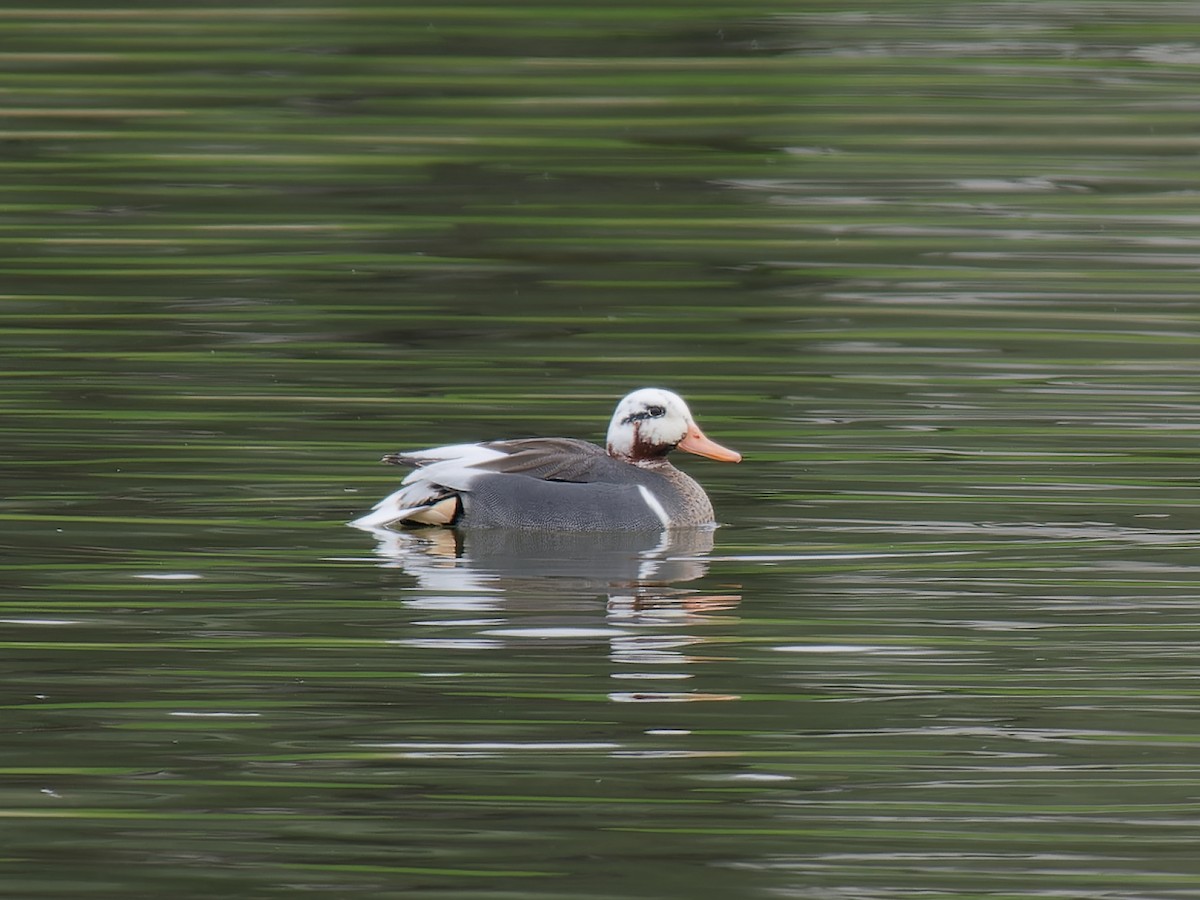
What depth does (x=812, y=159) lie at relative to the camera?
16.4m

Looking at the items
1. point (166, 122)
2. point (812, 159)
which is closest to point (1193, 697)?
point (812, 159)

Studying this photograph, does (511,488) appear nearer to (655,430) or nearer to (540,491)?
(540,491)

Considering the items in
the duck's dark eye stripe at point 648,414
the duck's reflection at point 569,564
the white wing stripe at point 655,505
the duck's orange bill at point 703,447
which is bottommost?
the duck's reflection at point 569,564

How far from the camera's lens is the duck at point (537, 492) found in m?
10.0

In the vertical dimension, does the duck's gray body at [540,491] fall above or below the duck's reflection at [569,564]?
above

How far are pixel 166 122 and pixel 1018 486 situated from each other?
26.8ft

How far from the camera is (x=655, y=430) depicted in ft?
34.6

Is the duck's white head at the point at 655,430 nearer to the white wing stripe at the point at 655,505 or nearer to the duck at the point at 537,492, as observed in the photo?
the duck at the point at 537,492

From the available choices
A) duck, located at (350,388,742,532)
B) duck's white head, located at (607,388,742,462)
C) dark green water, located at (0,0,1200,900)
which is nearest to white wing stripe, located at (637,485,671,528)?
duck, located at (350,388,742,532)

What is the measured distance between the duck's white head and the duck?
32 mm

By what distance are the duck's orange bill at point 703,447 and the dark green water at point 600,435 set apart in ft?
0.79

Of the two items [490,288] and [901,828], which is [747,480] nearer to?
[490,288]

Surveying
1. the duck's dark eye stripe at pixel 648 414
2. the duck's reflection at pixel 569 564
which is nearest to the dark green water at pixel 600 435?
the duck's reflection at pixel 569 564

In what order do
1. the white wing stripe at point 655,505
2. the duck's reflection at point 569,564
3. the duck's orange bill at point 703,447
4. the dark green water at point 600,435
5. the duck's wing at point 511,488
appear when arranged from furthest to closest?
the duck's orange bill at point 703,447 < the white wing stripe at point 655,505 < the duck's wing at point 511,488 < the duck's reflection at point 569,564 < the dark green water at point 600,435
